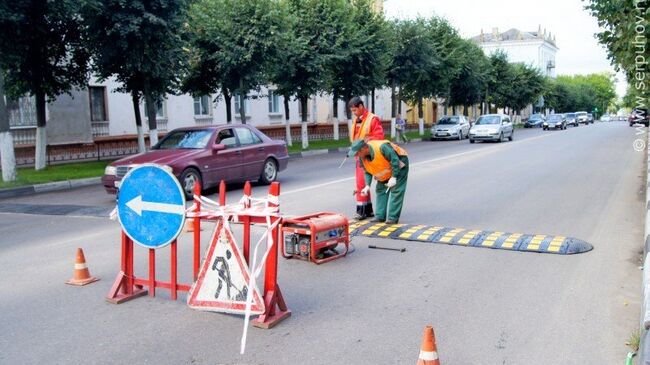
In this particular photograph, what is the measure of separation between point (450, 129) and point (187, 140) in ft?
87.5

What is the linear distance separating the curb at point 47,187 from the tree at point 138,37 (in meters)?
3.87

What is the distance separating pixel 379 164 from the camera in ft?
27.1

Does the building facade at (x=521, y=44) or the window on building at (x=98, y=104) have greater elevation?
the building facade at (x=521, y=44)

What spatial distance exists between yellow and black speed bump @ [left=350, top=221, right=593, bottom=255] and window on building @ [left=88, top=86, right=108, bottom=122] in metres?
21.1

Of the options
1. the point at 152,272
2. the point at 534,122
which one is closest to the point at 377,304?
the point at 152,272

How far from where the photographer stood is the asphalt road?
429 centimetres

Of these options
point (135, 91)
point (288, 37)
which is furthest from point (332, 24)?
Result: point (135, 91)

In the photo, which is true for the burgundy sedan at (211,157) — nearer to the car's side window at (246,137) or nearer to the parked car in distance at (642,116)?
the car's side window at (246,137)

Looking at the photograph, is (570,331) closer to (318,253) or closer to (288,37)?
(318,253)

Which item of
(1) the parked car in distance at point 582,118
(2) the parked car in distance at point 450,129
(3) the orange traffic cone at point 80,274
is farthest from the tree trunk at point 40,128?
(1) the parked car in distance at point 582,118

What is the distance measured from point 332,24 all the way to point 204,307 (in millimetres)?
23287

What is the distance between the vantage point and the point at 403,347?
4332mm

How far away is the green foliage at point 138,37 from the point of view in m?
16.5

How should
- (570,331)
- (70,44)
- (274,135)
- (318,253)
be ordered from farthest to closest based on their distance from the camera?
(274,135)
(70,44)
(318,253)
(570,331)
